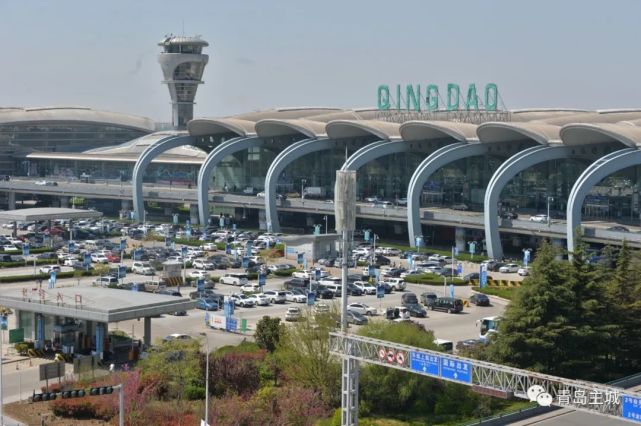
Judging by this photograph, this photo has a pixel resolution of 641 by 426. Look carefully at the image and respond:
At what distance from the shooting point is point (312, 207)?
72.9 metres

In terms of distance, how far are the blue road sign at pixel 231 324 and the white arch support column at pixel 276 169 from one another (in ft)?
100

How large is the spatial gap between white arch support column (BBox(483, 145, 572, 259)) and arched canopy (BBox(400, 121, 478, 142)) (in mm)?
5245

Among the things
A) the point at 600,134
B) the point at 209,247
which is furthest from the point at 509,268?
the point at 209,247

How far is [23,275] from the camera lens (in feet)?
177

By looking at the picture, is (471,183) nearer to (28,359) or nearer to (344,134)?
(344,134)

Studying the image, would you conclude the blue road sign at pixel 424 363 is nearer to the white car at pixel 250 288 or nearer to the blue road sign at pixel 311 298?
the blue road sign at pixel 311 298

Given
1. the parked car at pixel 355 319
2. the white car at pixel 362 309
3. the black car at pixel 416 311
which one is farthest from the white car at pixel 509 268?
the parked car at pixel 355 319

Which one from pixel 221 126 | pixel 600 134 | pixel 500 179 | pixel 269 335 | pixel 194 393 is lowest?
pixel 194 393

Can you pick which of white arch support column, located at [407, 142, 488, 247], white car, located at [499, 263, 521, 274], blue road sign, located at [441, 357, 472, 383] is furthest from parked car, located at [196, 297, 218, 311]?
blue road sign, located at [441, 357, 472, 383]

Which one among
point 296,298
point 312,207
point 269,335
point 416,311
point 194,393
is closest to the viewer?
point 194,393

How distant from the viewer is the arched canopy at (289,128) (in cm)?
7631

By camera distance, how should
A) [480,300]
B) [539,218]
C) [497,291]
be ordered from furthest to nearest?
[539,218] → [497,291] → [480,300]

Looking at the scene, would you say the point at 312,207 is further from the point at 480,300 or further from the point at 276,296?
the point at 480,300

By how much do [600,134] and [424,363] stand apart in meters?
39.5
